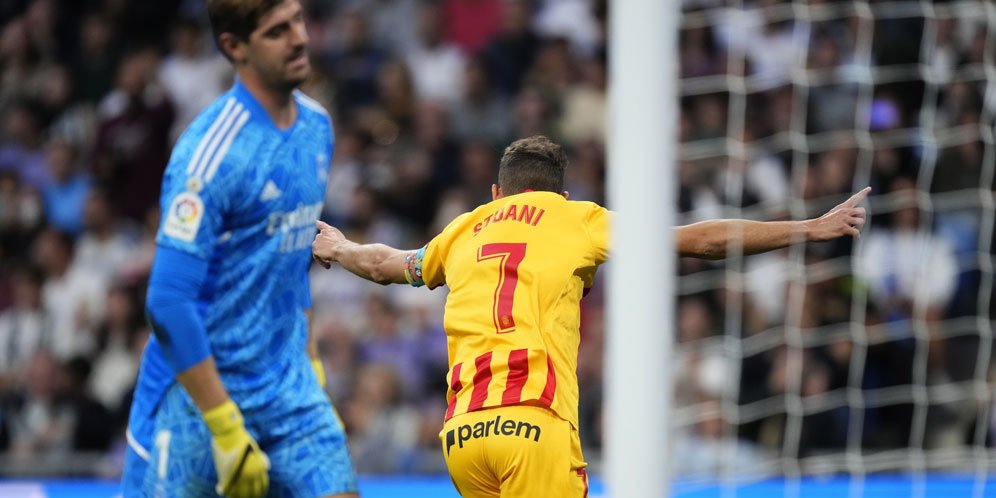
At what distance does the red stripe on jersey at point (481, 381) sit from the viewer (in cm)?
387

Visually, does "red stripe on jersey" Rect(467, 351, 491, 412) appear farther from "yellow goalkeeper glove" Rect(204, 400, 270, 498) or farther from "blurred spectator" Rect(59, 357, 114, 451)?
"blurred spectator" Rect(59, 357, 114, 451)

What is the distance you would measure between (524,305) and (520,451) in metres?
0.40

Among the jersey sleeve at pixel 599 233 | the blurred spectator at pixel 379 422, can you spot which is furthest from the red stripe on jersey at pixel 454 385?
the blurred spectator at pixel 379 422

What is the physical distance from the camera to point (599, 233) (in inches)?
154

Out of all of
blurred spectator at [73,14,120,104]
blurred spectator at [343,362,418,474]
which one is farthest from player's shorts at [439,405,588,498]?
blurred spectator at [73,14,120,104]

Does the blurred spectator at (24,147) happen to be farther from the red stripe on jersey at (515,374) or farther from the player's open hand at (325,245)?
the red stripe on jersey at (515,374)

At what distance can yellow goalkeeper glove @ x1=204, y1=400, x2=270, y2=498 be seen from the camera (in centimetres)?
357

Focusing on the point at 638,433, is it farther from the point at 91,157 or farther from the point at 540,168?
the point at 91,157

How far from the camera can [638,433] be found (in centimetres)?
280

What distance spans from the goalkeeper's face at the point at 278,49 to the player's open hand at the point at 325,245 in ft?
1.59

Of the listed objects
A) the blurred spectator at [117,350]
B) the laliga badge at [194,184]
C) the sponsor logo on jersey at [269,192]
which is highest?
the laliga badge at [194,184]

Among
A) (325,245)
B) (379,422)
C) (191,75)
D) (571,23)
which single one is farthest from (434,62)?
(325,245)

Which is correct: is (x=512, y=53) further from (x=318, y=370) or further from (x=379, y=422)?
(x=318, y=370)

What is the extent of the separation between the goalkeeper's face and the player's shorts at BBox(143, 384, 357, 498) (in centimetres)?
88
